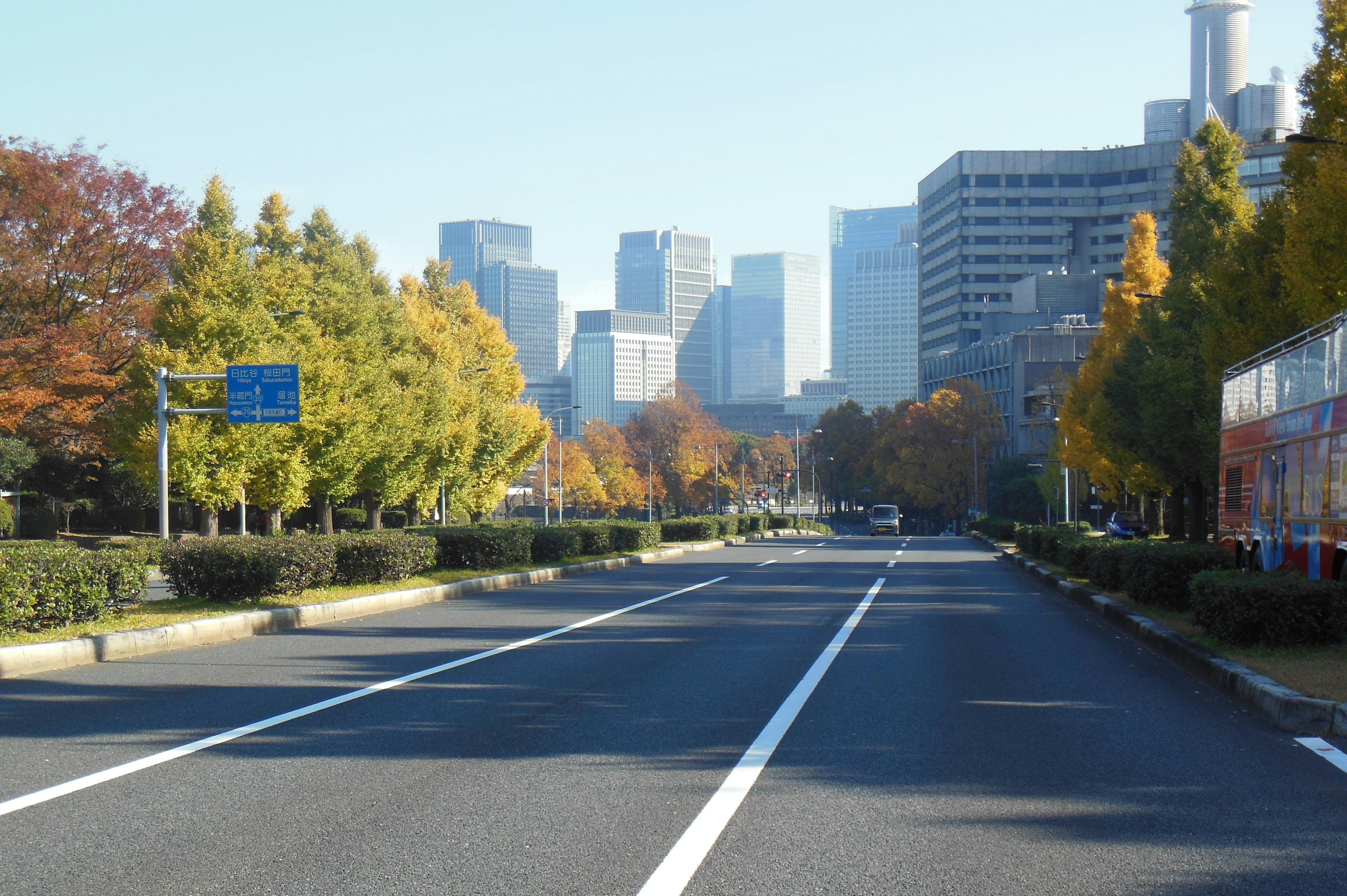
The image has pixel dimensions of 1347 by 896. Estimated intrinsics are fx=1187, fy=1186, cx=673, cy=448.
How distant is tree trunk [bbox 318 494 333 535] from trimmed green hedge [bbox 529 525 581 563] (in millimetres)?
12515

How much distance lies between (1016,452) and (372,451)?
3527 inches

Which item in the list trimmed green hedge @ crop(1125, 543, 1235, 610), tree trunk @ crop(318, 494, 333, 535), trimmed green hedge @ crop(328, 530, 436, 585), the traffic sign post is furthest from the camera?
tree trunk @ crop(318, 494, 333, 535)

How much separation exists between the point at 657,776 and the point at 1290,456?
13.4 meters

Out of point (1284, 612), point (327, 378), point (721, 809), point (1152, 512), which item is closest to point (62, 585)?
point (721, 809)

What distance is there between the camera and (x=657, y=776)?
22.9ft

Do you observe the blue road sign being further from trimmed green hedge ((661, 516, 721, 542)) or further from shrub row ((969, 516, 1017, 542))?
shrub row ((969, 516, 1017, 542))

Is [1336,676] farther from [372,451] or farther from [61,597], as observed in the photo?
[372,451]

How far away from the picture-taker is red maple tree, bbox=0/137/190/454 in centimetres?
3472

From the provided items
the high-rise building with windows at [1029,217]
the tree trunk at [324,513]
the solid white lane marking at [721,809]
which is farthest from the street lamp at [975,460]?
the solid white lane marking at [721,809]

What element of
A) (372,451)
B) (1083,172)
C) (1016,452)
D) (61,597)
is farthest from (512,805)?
(1083,172)

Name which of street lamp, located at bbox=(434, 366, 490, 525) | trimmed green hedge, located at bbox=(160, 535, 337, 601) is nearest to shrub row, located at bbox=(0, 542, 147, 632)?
trimmed green hedge, located at bbox=(160, 535, 337, 601)

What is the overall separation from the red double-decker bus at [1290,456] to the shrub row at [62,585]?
14453mm

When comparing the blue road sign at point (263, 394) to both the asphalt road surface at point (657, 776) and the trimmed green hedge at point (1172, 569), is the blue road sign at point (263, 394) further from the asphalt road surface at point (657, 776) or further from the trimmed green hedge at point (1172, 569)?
the trimmed green hedge at point (1172, 569)

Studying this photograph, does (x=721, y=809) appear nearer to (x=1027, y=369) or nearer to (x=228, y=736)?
(x=228, y=736)
